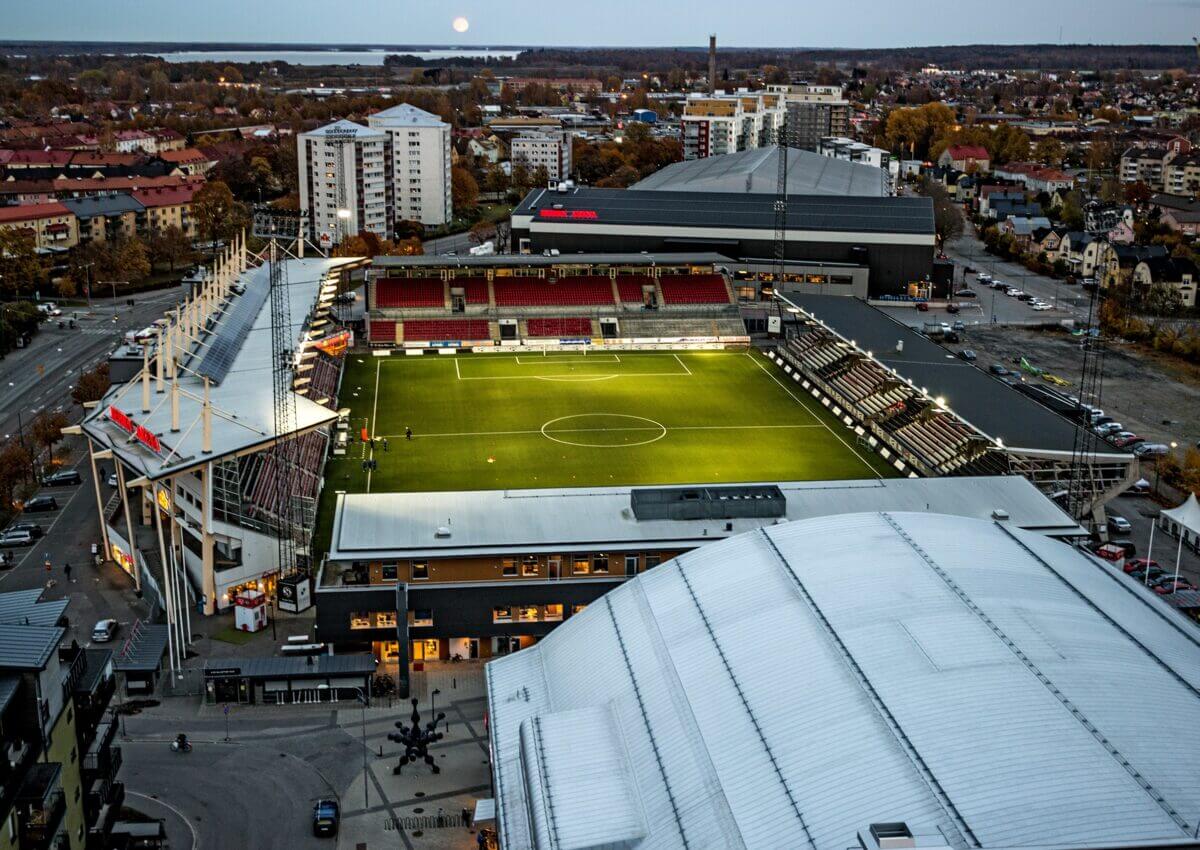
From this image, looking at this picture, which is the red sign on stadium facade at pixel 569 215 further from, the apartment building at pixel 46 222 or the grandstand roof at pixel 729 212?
the apartment building at pixel 46 222

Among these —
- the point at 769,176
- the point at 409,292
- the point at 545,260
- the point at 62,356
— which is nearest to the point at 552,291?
the point at 545,260

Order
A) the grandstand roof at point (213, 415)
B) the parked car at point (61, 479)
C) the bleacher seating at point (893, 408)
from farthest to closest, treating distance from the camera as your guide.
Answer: the parked car at point (61, 479) < the bleacher seating at point (893, 408) < the grandstand roof at point (213, 415)

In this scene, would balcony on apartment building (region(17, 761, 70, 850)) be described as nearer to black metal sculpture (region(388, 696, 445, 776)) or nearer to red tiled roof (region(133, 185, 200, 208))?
black metal sculpture (region(388, 696, 445, 776))

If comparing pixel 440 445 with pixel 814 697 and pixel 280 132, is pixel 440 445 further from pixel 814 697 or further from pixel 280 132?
pixel 280 132

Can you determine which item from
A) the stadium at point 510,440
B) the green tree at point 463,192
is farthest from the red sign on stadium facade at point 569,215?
the green tree at point 463,192

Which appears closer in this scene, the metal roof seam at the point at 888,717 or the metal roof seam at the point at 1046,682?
the metal roof seam at the point at 888,717

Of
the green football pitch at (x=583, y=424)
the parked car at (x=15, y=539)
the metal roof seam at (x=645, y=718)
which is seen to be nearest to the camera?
the metal roof seam at (x=645, y=718)

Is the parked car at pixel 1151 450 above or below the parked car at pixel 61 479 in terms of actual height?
above
